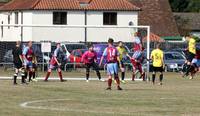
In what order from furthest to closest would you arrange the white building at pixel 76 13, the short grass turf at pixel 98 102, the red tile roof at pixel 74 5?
the red tile roof at pixel 74 5, the white building at pixel 76 13, the short grass turf at pixel 98 102

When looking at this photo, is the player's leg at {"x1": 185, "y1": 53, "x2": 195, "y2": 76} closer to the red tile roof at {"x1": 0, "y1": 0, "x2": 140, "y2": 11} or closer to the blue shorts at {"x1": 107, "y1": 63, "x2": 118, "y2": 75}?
the blue shorts at {"x1": 107, "y1": 63, "x2": 118, "y2": 75}

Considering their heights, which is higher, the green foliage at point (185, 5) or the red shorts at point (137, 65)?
the green foliage at point (185, 5)

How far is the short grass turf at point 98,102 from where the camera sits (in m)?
19.7

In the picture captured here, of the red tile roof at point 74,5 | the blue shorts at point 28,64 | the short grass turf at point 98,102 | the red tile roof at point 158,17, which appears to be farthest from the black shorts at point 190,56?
the red tile roof at point 158,17

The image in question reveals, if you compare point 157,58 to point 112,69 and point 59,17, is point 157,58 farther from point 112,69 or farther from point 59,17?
point 59,17

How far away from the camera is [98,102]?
2328 centimetres

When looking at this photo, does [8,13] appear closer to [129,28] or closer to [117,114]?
[129,28]

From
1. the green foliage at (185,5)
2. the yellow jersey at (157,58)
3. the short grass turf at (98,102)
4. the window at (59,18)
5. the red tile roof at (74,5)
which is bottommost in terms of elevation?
the short grass turf at (98,102)

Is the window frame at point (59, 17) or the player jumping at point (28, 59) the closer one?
the player jumping at point (28, 59)

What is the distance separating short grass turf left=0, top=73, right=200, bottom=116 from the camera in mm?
19688

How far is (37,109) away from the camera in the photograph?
20.4 meters

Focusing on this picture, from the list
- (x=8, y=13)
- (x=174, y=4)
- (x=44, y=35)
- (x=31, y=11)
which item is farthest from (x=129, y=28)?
(x=174, y=4)

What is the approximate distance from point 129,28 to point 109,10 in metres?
29.1

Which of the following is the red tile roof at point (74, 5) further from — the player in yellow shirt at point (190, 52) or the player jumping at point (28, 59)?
the player jumping at point (28, 59)
